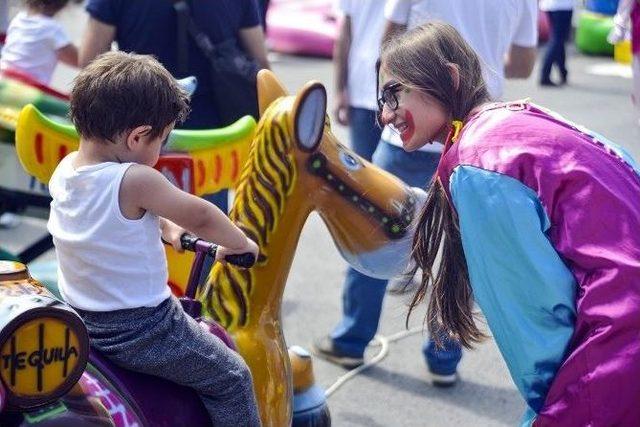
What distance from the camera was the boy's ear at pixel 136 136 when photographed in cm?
254

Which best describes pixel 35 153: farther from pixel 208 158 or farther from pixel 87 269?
pixel 87 269

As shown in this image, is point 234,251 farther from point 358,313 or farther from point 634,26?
point 634,26

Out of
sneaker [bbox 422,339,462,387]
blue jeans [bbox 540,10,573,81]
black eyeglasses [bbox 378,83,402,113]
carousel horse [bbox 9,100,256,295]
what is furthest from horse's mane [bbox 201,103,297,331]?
blue jeans [bbox 540,10,573,81]

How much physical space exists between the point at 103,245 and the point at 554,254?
3.11 ft

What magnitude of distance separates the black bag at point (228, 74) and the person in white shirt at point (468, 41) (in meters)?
0.52

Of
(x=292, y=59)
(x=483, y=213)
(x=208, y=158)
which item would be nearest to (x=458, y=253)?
(x=483, y=213)

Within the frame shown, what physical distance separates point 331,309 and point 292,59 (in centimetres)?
758

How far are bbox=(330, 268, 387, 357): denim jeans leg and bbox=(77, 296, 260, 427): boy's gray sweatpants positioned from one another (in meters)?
1.86

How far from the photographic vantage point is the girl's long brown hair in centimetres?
255

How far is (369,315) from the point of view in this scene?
468 centimetres

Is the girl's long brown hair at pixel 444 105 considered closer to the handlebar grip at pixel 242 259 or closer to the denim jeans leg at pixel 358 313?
the handlebar grip at pixel 242 259

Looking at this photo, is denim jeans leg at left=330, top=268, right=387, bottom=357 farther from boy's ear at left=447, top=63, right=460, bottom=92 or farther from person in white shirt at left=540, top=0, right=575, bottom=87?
person in white shirt at left=540, top=0, right=575, bottom=87

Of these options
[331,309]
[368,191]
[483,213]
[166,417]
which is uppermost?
[483,213]

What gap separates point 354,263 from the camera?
3250 millimetres
